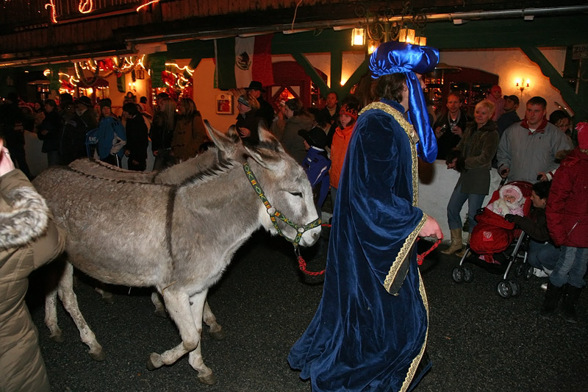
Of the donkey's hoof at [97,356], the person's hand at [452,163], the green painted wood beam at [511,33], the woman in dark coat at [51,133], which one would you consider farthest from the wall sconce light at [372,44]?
the woman in dark coat at [51,133]

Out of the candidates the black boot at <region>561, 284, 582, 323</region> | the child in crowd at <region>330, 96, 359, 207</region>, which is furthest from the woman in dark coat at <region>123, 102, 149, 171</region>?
the black boot at <region>561, 284, 582, 323</region>

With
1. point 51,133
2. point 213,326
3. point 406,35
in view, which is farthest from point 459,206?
point 51,133

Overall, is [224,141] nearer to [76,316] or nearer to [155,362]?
[155,362]

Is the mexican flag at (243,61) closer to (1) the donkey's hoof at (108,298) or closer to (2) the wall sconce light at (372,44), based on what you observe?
(2) the wall sconce light at (372,44)

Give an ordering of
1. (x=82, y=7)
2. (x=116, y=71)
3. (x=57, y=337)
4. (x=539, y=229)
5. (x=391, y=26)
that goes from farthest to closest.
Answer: (x=116, y=71), (x=82, y=7), (x=391, y=26), (x=539, y=229), (x=57, y=337)

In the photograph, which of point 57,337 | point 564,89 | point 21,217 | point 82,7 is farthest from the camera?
point 82,7

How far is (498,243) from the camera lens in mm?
5391

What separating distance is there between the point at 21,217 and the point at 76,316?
2570 mm

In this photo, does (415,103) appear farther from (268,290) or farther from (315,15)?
(315,15)

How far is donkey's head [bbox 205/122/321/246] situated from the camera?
3.29 m

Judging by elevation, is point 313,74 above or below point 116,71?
below

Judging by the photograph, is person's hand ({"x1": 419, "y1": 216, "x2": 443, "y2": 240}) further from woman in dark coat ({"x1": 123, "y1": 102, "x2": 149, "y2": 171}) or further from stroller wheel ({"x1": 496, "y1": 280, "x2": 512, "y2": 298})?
woman in dark coat ({"x1": 123, "y1": 102, "x2": 149, "y2": 171})

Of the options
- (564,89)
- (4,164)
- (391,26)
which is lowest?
(4,164)

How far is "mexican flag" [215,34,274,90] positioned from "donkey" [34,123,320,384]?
740cm
